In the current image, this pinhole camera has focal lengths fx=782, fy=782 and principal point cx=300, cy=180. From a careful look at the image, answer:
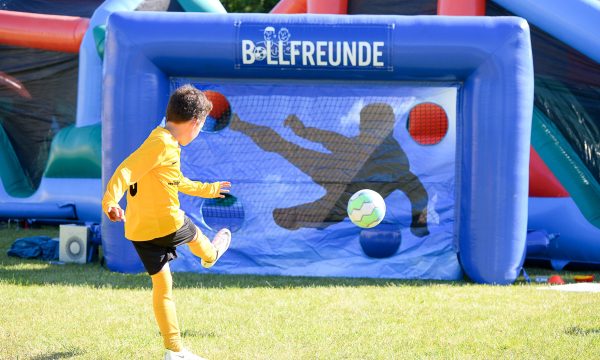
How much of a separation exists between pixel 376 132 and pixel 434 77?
76 cm

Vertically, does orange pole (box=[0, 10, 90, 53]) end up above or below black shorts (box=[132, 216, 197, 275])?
above

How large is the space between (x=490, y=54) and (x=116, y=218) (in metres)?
3.90

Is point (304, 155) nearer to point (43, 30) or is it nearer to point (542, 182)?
point (542, 182)

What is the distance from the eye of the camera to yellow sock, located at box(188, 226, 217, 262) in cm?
418

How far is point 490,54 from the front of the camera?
638 cm

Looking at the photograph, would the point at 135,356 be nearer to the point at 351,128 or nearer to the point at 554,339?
the point at 554,339

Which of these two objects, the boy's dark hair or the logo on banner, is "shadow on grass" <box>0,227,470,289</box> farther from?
the boy's dark hair

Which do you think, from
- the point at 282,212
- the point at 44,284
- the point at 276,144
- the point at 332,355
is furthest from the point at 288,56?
the point at 332,355

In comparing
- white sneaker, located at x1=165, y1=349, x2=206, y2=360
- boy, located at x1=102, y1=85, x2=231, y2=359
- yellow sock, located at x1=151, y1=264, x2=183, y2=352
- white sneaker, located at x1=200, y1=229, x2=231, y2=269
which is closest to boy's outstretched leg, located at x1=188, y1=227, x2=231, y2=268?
white sneaker, located at x1=200, y1=229, x2=231, y2=269

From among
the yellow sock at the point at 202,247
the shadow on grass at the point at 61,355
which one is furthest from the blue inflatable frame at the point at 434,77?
the shadow on grass at the point at 61,355

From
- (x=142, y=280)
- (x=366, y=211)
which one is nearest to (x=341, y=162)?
(x=366, y=211)

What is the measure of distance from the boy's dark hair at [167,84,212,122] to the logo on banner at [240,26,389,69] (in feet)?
8.74

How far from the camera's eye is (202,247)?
4.21 m

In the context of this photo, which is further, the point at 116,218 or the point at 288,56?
the point at 288,56
